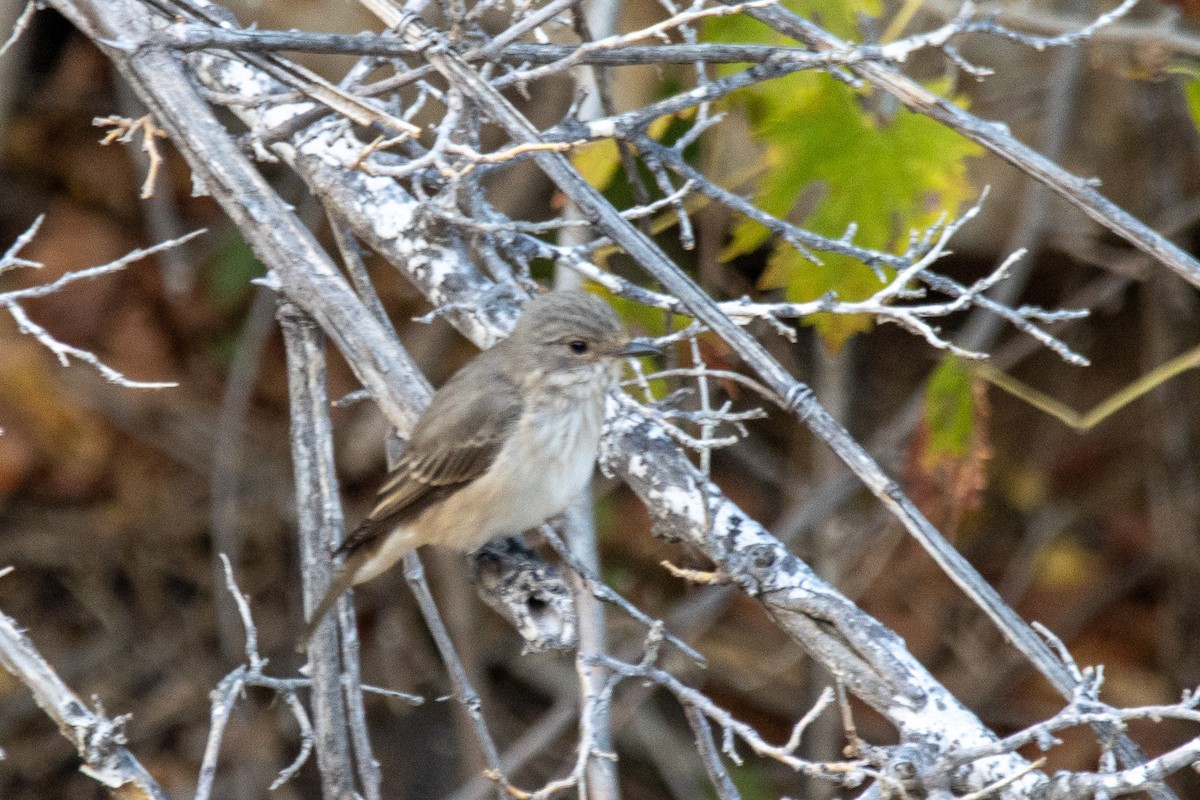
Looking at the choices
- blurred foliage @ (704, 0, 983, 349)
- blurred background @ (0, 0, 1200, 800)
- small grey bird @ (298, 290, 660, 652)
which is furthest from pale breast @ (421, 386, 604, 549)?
blurred background @ (0, 0, 1200, 800)

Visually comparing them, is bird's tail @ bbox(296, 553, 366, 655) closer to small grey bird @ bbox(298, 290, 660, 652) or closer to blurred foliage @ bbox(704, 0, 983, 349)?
small grey bird @ bbox(298, 290, 660, 652)

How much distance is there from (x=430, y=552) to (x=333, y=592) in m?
3.62

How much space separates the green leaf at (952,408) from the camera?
13.9 feet

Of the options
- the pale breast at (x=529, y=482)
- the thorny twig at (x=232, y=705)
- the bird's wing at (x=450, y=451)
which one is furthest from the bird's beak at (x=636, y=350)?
the thorny twig at (x=232, y=705)

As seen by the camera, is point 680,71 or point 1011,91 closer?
point 680,71

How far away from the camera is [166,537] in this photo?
24.0ft

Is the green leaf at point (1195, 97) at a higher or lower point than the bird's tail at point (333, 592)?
lower

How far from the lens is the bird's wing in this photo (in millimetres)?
3562

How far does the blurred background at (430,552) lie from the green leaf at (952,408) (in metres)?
2.30

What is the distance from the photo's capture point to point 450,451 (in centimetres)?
365

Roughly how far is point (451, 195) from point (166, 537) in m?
4.81

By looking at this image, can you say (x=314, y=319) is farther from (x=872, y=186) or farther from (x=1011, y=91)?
(x=1011, y=91)

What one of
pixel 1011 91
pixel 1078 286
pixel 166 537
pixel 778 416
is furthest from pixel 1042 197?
pixel 166 537

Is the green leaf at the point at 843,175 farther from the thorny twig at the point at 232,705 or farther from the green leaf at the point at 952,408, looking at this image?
the thorny twig at the point at 232,705
